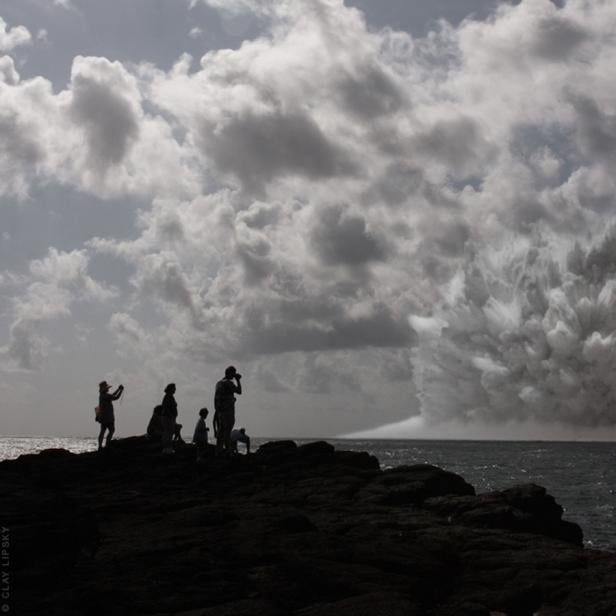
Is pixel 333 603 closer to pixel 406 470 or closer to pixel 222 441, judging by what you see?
pixel 406 470

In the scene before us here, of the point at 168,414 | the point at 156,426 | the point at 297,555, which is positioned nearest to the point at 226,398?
the point at 168,414

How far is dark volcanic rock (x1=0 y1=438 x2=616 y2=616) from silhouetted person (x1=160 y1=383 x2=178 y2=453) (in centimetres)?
541

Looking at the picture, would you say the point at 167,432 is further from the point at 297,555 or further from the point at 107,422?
the point at 297,555

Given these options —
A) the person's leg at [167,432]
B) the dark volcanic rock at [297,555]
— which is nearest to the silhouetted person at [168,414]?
the person's leg at [167,432]

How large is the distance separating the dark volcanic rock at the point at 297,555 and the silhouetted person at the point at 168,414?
5407 mm

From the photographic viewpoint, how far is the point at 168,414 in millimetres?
25359

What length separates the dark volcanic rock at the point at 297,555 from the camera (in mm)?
9164

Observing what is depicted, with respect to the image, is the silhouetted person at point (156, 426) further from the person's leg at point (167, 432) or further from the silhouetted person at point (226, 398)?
the silhouetted person at point (226, 398)

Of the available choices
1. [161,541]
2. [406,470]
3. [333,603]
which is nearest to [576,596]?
[333,603]

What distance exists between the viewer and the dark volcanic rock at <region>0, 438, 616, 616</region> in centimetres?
916

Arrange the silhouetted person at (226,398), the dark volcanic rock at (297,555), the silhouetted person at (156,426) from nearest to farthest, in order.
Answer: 1. the dark volcanic rock at (297,555)
2. the silhouetted person at (226,398)
3. the silhouetted person at (156,426)

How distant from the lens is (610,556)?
44.3ft

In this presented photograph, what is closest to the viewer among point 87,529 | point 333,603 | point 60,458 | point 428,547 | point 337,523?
point 333,603

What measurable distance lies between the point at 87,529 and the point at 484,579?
620 cm
